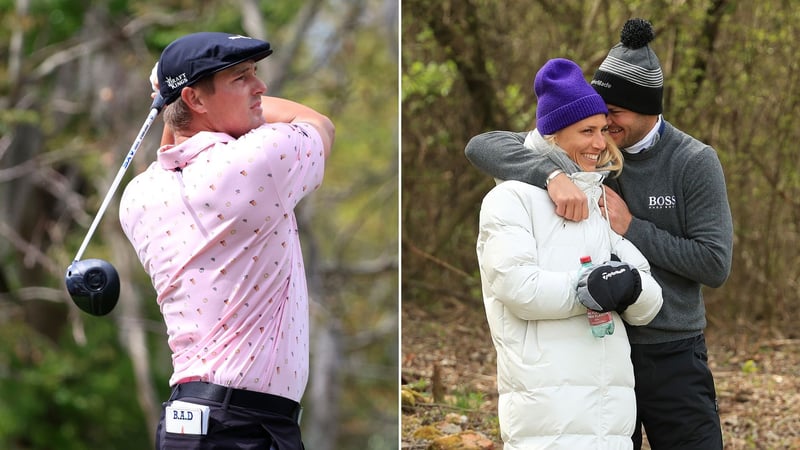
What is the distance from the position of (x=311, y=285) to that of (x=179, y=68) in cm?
1048

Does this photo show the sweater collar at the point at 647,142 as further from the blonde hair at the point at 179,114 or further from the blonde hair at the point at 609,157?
the blonde hair at the point at 179,114

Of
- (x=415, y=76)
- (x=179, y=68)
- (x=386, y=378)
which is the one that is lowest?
(x=386, y=378)

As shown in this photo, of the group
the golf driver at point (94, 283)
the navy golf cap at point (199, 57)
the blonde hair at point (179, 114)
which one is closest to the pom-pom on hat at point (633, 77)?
the navy golf cap at point (199, 57)

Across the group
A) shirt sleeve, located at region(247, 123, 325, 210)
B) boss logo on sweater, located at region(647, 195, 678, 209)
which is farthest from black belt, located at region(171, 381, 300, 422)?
boss logo on sweater, located at region(647, 195, 678, 209)

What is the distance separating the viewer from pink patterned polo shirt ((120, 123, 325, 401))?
9.72ft

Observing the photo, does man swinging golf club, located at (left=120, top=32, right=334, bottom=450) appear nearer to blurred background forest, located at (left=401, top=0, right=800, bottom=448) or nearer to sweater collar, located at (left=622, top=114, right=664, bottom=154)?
sweater collar, located at (left=622, top=114, right=664, bottom=154)

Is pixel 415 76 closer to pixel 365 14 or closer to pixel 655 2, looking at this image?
pixel 655 2

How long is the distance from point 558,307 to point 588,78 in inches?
138

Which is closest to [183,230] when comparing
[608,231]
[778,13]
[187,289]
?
[187,289]

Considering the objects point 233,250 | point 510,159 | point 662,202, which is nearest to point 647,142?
point 662,202

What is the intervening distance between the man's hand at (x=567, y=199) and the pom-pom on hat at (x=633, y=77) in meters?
0.39

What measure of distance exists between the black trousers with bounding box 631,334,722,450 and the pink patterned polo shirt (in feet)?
3.23

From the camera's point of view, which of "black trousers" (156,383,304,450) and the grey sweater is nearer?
"black trousers" (156,383,304,450)

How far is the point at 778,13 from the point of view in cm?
662
